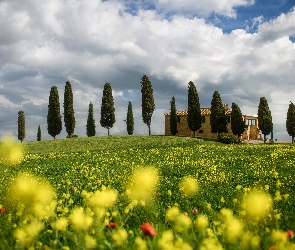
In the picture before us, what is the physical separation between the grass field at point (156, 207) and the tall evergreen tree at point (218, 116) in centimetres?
3321

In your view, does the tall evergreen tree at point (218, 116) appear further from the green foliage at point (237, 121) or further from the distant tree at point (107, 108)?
the distant tree at point (107, 108)

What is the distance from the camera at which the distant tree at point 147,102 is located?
55812 mm

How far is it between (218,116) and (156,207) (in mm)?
47583

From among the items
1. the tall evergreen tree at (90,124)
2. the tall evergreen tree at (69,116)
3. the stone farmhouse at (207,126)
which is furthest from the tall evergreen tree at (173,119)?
the tall evergreen tree at (69,116)

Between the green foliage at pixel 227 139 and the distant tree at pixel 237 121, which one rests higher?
the distant tree at pixel 237 121

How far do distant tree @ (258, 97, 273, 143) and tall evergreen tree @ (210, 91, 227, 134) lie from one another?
681cm

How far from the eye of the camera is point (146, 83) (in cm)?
5662

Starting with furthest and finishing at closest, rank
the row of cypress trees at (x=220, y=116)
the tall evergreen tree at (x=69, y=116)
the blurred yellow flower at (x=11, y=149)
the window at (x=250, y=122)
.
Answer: the window at (x=250, y=122) → the tall evergreen tree at (x=69, y=116) → the row of cypress trees at (x=220, y=116) → the blurred yellow flower at (x=11, y=149)

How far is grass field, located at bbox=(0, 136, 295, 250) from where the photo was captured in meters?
3.50

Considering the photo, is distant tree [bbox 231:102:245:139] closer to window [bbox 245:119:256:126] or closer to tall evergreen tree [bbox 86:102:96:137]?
window [bbox 245:119:256:126]

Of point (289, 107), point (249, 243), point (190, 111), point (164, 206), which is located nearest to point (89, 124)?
point (190, 111)

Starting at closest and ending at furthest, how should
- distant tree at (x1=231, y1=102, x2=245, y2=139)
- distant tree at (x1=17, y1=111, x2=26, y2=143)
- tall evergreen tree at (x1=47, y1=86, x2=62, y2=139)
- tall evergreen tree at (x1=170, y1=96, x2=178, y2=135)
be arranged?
distant tree at (x1=231, y1=102, x2=245, y2=139) < tall evergreen tree at (x1=47, y1=86, x2=62, y2=139) < tall evergreen tree at (x1=170, y1=96, x2=178, y2=135) < distant tree at (x1=17, y1=111, x2=26, y2=143)

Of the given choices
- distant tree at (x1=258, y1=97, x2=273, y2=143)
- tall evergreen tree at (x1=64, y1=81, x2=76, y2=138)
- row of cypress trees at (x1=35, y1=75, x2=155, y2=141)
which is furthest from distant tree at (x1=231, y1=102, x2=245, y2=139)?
tall evergreen tree at (x1=64, y1=81, x2=76, y2=138)

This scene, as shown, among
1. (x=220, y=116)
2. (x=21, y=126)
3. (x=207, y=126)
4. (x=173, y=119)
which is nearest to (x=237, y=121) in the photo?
(x=220, y=116)
